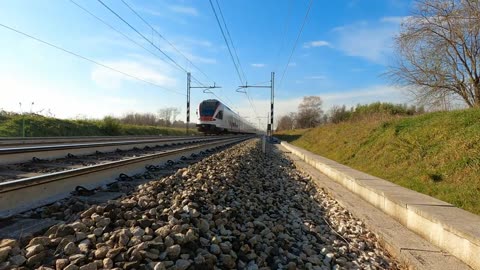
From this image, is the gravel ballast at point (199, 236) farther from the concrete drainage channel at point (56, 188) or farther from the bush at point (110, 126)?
the bush at point (110, 126)

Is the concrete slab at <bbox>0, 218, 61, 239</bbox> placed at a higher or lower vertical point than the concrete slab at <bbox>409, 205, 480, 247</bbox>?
higher

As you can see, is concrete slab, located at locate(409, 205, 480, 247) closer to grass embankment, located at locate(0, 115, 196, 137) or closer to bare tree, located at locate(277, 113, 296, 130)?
grass embankment, located at locate(0, 115, 196, 137)

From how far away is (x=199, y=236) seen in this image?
3.65 metres

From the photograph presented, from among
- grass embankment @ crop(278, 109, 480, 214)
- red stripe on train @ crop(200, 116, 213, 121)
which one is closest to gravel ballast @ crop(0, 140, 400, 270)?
grass embankment @ crop(278, 109, 480, 214)

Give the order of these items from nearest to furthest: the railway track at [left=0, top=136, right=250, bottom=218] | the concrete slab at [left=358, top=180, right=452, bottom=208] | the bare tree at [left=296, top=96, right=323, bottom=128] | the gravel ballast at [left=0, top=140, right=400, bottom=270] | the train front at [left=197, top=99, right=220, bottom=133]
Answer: the gravel ballast at [left=0, top=140, right=400, bottom=270] < the railway track at [left=0, top=136, right=250, bottom=218] < the concrete slab at [left=358, top=180, right=452, bottom=208] < the train front at [left=197, top=99, right=220, bottom=133] < the bare tree at [left=296, top=96, right=323, bottom=128]

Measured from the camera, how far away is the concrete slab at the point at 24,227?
3.23 meters

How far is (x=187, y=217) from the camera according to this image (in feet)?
13.1

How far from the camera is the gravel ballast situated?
2.83 m

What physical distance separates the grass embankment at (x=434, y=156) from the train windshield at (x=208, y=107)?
66.7 feet

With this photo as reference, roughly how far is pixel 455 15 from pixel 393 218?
551 inches

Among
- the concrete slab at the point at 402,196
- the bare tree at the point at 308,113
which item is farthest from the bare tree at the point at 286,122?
the concrete slab at the point at 402,196

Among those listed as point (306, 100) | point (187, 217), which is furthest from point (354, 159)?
point (306, 100)

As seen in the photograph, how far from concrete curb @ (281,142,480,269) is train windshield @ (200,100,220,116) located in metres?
26.8

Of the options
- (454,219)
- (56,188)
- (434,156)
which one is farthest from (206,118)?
(454,219)
